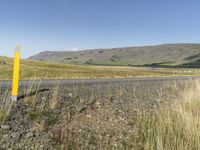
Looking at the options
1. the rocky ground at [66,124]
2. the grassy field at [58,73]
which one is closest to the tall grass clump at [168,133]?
the rocky ground at [66,124]

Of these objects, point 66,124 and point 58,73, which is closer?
point 66,124

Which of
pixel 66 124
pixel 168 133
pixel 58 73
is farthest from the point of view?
pixel 58 73

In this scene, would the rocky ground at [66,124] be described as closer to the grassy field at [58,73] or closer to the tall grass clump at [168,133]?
the tall grass clump at [168,133]

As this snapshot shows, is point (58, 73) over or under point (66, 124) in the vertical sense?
over

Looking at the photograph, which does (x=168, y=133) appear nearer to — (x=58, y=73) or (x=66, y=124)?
(x=66, y=124)

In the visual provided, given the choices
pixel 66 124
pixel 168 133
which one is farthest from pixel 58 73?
pixel 168 133

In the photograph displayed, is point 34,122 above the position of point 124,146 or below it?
above

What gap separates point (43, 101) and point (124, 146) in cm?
314

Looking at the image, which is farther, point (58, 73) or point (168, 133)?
point (58, 73)

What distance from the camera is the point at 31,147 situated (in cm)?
396

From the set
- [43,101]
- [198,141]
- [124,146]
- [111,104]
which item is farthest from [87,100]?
[198,141]

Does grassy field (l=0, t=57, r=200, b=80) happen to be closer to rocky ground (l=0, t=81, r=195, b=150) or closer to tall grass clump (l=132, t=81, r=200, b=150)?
rocky ground (l=0, t=81, r=195, b=150)

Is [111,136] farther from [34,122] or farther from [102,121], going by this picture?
[34,122]

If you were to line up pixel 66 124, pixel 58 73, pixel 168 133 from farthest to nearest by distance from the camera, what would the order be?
1. pixel 58 73
2. pixel 66 124
3. pixel 168 133
